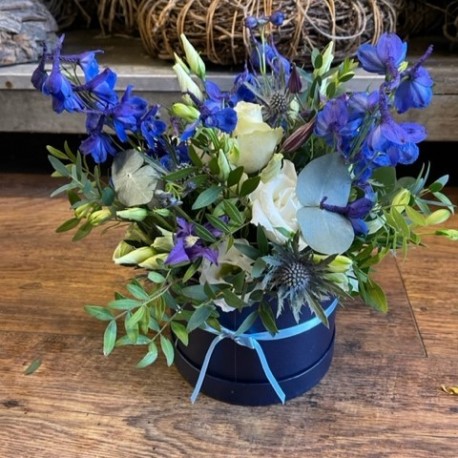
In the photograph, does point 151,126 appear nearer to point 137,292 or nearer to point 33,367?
point 137,292

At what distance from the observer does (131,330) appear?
1.90 feet

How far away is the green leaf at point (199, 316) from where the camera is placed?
57 centimetres

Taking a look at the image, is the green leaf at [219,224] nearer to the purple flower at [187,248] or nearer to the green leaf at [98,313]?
the purple flower at [187,248]

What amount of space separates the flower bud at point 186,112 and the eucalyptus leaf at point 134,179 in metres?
0.06

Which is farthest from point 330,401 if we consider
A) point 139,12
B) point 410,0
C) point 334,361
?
point 410,0

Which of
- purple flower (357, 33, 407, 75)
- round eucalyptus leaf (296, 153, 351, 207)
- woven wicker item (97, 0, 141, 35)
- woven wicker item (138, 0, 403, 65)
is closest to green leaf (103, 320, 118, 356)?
round eucalyptus leaf (296, 153, 351, 207)

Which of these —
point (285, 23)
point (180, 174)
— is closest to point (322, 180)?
point (180, 174)

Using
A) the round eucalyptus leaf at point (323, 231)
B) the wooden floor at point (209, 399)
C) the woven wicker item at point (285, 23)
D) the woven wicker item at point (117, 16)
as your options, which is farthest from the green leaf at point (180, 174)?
the woven wicker item at point (117, 16)

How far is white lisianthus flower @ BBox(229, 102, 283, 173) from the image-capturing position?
536 mm

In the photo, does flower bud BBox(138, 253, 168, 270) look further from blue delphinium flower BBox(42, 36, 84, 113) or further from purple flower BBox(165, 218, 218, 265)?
blue delphinium flower BBox(42, 36, 84, 113)

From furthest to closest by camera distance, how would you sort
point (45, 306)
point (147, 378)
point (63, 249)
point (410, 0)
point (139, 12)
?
point (410, 0) < point (139, 12) < point (63, 249) < point (45, 306) < point (147, 378)

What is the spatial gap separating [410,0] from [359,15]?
12.6 inches

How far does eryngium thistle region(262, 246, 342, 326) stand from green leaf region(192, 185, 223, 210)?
2.6 inches

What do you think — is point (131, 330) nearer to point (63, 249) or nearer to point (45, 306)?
point (45, 306)
